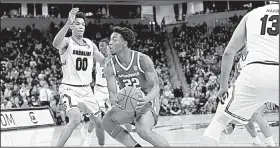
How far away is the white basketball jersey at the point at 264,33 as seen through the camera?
12.9ft

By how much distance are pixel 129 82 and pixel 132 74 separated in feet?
0.35

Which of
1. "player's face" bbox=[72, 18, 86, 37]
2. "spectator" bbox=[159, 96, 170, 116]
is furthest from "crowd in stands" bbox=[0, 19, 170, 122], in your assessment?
"player's face" bbox=[72, 18, 86, 37]

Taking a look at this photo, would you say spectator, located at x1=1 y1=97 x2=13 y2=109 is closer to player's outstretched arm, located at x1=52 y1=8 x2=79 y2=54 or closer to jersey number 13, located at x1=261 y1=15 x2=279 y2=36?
player's outstretched arm, located at x1=52 y1=8 x2=79 y2=54

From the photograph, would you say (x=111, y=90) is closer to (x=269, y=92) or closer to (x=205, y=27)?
(x=269, y=92)

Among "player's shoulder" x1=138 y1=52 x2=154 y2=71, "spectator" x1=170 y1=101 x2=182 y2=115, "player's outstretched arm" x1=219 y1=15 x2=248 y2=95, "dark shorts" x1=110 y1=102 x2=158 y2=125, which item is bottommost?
"spectator" x1=170 y1=101 x2=182 y2=115

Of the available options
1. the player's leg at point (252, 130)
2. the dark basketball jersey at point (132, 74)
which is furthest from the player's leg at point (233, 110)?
the player's leg at point (252, 130)

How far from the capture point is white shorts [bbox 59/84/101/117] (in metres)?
6.48

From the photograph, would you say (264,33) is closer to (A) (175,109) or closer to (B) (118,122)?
(B) (118,122)

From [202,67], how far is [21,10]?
37.9ft

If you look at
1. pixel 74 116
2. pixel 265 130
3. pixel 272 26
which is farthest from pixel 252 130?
pixel 272 26

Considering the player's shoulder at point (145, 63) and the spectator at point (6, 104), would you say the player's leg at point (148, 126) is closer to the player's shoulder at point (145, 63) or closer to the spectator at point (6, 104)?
the player's shoulder at point (145, 63)

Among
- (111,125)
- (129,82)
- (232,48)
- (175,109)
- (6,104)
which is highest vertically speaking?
(232,48)

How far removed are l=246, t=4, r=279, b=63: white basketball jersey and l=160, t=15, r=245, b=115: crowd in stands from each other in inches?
519

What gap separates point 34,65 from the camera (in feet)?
66.6
